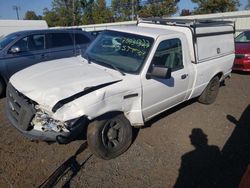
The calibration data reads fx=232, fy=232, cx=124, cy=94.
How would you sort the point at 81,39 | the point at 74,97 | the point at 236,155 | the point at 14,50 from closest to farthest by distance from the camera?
1. the point at 74,97
2. the point at 236,155
3. the point at 14,50
4. the point at 81,39

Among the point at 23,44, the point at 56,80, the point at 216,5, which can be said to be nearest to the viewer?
the point at 56,80

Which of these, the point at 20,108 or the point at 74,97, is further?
the point at 20,108

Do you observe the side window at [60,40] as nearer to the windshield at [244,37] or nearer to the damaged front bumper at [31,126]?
the damaged front bumper at [31,126]

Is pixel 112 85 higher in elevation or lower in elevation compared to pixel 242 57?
higher

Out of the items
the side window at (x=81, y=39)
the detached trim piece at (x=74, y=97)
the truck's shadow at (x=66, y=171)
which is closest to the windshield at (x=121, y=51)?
the detached trim piece at (x=74, y=97)

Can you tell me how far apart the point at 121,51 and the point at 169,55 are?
87 cm

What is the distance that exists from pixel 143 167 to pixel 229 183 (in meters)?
1.19

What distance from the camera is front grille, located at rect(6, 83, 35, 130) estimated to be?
3.08m

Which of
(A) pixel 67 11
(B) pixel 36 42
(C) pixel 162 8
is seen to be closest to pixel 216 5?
Answer: (C) pixel 162 8

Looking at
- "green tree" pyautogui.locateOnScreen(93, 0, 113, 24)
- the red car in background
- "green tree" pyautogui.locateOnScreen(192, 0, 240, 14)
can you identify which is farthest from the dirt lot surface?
"green tree" pyautogui.locateOnScreen(93, 0, 113, 24)

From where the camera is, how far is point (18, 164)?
11.1 ft

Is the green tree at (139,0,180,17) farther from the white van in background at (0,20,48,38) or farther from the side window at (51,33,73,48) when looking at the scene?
the side window at (51,33,73,48)

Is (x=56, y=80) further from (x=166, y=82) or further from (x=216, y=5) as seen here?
(x=216, y=5)

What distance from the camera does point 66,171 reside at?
327 cm
